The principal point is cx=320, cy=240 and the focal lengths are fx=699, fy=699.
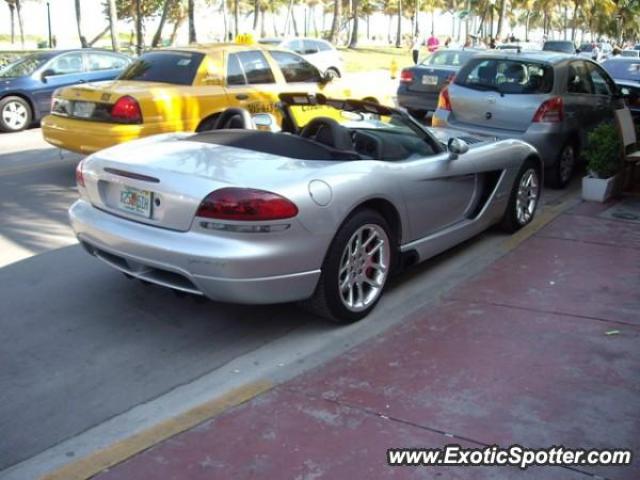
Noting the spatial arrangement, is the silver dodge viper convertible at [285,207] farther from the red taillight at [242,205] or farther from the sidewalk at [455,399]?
the sidewalk at [455,399]

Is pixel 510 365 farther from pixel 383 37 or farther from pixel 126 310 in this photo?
pixel 383 37

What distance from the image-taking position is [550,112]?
816 cm

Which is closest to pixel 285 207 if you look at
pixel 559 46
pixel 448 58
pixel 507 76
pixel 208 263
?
pixel 208 263

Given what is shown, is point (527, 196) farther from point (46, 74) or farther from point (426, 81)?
point (46, 74)

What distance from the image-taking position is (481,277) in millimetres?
5379

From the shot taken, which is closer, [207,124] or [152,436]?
[152,436]

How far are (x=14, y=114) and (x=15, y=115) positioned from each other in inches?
1.0

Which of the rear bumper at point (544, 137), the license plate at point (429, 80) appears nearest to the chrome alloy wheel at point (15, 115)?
the license plate at point (429, 80)

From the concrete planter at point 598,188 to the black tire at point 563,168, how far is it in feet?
1.84

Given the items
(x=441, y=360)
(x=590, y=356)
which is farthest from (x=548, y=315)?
(x=441, y=360)

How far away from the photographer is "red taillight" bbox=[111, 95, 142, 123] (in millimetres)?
7758

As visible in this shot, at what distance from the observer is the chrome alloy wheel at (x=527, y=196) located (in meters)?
6.39

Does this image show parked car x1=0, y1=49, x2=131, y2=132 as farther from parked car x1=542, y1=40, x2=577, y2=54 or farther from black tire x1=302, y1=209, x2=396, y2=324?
parked car x1=542, y1=40, x2=577, y2=54

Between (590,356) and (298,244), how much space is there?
1787 mm
